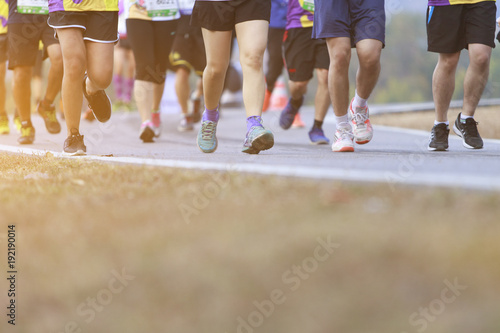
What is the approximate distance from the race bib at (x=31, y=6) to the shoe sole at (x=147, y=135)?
59.2 inches

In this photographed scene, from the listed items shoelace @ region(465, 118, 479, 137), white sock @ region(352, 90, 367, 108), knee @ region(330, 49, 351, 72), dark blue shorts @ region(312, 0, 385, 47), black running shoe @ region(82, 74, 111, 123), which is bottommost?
black running shoe @ region(82, 74, 111, 123)

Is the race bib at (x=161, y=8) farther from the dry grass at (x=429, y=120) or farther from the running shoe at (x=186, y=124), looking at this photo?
the dry grass at (x=429, y=120)

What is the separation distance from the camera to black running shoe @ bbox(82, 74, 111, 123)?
551 centimetres

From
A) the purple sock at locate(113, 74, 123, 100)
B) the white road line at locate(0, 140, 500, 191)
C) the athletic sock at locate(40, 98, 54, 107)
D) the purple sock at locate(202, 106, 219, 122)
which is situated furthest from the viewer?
the purple sock at locate(113, 74, 123, 100)

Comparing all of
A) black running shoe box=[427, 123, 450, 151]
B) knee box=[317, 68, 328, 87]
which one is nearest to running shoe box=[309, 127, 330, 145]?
knee box=[317, 68, 328, 87]

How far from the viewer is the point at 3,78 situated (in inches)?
303

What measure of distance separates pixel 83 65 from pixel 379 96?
3004 inches

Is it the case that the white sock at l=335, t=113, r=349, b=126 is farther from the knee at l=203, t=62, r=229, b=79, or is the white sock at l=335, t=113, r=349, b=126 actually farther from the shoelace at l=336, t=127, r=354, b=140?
the knee at l=203, t=62, r=229, b=79

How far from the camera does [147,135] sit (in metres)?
7.05

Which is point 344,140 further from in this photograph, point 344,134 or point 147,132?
point 147,132

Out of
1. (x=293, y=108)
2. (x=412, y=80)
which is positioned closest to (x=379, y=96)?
(x=412, y=80)

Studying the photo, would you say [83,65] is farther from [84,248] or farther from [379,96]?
[379,96]

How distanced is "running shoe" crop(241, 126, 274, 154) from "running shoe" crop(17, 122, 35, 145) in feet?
9.51

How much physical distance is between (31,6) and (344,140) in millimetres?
3201
